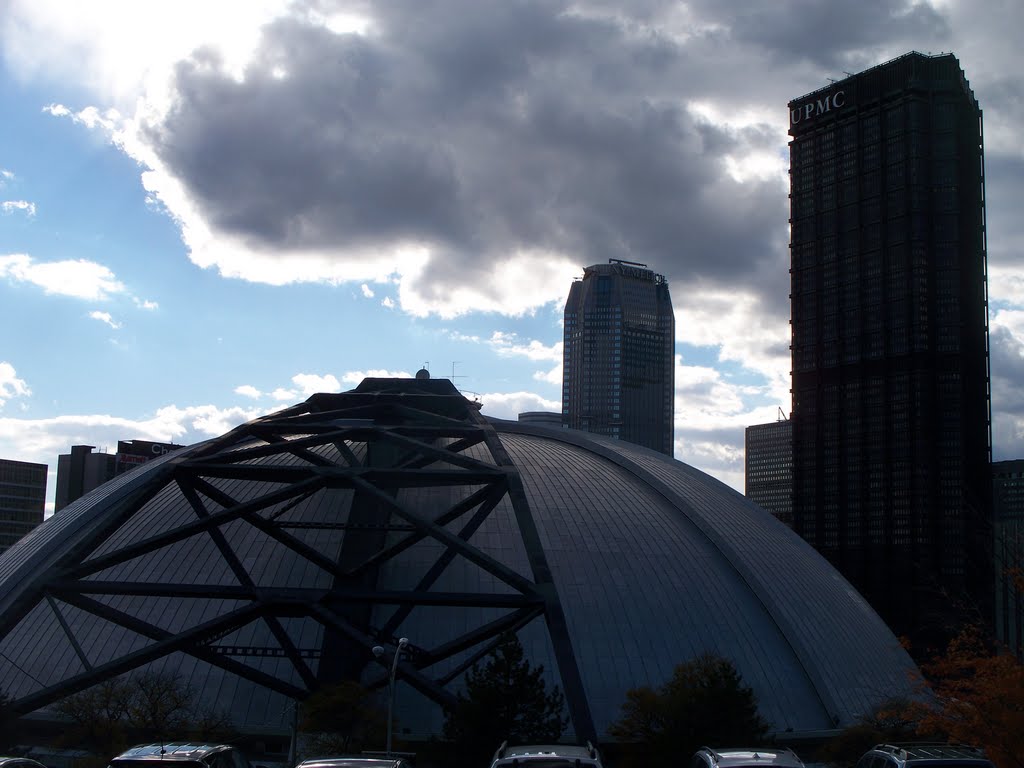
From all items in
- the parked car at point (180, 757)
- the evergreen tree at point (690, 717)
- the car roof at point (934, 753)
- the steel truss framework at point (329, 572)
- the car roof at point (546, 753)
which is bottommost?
the evergreen tree at point (690, 717)

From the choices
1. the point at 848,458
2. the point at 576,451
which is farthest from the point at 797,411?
the point at 576,451

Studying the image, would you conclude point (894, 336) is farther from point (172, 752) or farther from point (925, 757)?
point (172, 752)

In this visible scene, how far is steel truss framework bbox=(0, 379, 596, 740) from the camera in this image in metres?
32.7

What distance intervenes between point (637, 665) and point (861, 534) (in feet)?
464

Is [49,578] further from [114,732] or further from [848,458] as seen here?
[848,458]

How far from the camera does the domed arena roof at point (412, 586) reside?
3375cm

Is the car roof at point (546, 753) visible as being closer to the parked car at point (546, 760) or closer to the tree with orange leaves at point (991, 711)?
the parked car at point (546, 760)

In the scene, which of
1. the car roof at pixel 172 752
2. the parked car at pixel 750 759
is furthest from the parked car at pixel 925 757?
the car roof at pixel 172 752

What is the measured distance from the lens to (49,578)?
33844 mm

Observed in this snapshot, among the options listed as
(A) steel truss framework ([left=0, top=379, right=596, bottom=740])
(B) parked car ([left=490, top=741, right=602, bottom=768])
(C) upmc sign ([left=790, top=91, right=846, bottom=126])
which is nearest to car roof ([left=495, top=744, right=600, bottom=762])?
(B) parked car ([left=490, top=741, right=602, bottom=768])

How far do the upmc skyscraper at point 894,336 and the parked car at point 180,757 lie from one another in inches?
5861

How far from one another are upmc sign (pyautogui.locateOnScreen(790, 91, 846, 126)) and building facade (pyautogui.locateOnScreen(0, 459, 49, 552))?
148 m

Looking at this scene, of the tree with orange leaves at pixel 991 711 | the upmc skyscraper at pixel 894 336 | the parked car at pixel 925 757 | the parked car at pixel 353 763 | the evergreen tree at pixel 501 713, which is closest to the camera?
the parked car at pixel 925 757

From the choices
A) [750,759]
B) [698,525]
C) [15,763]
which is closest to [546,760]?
[750,759]
